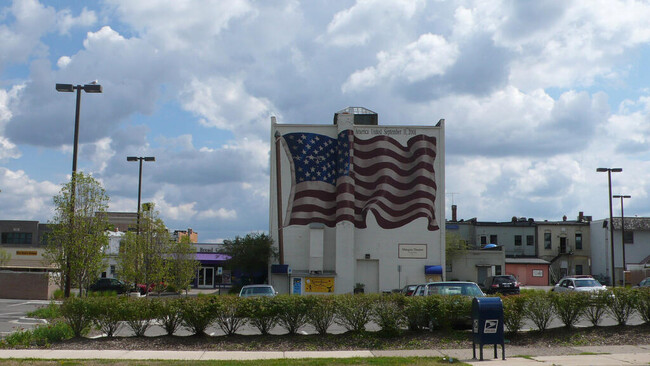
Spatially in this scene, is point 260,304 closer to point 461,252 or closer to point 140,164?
point 140,164

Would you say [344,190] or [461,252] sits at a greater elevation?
[344,190]

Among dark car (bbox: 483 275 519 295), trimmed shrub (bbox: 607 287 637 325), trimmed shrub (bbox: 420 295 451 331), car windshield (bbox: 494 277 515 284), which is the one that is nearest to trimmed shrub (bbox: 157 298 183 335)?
trimmed shrub (bbox: 420 295 451 331)

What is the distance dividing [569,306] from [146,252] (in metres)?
23.2

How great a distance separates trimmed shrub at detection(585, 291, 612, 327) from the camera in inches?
680

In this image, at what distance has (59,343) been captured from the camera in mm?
16516

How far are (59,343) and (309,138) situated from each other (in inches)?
1424

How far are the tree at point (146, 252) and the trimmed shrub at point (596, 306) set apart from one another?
22229 mm

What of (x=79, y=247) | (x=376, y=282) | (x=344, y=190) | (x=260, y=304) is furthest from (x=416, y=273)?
(x=260, y=304)

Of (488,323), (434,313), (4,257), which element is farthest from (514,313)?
(4,257)

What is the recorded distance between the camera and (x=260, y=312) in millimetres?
16703

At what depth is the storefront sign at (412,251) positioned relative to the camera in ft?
166

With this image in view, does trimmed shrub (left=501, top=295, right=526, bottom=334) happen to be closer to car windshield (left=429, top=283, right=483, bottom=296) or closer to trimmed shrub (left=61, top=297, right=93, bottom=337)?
car windshield (left=429, top=283, right=483, bottom=296)

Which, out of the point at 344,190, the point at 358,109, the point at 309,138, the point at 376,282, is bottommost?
the point at 376,282

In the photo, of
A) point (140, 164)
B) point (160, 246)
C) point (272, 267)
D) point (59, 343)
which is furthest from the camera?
point (272, 267)
